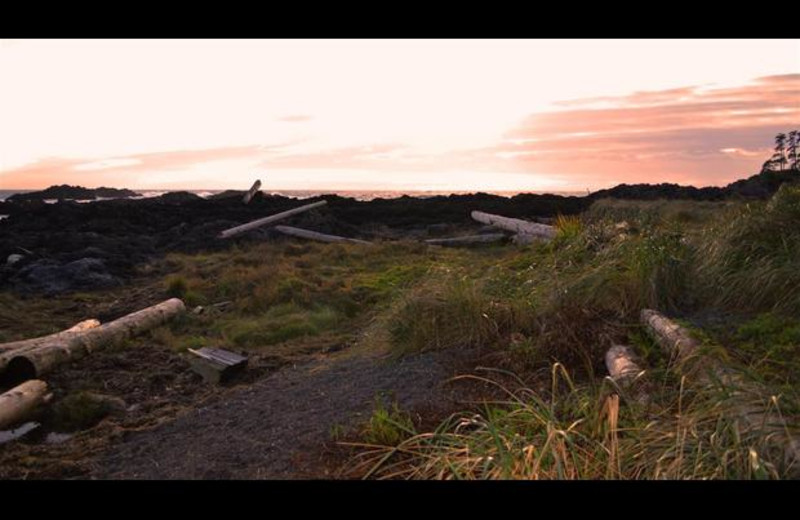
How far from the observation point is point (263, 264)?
53.2 ft

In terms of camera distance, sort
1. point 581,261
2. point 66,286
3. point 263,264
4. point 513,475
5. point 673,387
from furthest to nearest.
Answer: point 263,264, point 66,286, point 581,261, point 673,387, point 513,475

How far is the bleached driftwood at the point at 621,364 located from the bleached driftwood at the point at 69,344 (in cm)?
645

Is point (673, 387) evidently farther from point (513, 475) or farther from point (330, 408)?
point (330, 408)

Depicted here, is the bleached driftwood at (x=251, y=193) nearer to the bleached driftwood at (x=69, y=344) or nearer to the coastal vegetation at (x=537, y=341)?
the coastal vegetation at (x=537, y=341)

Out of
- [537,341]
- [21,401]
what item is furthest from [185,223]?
[537,341]

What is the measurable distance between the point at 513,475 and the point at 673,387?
88.8 inches

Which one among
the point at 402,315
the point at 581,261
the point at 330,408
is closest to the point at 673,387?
the point at 330,408

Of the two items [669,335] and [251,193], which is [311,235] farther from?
[669,335]

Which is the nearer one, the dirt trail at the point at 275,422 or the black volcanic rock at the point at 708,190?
the dirt trail at the point at 275,422

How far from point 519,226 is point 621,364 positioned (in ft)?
46.1

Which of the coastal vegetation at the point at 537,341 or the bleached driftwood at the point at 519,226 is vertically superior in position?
the bleached driftwood at the point at 519,226

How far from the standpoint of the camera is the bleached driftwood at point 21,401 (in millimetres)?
6914

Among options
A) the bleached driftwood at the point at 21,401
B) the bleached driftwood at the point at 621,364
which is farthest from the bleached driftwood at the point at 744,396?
the bleached driftwood at the point at 21,401
